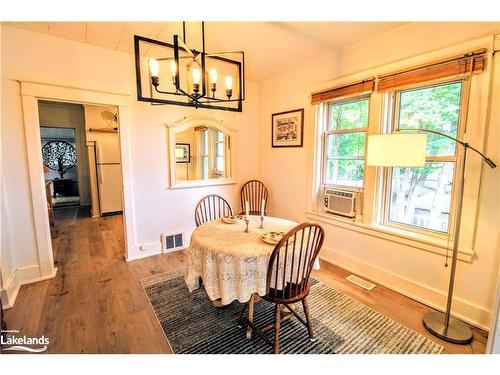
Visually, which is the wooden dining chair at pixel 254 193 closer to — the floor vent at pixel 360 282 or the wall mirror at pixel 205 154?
the wall mirror at pixel 205 154

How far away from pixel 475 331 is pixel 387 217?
3.77ft

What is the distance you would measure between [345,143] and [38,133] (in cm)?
349

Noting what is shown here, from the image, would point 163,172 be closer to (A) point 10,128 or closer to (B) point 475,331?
(A) point 10,128

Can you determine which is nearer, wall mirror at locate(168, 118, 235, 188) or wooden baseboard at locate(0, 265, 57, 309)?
wooden baseboard at locate(0, 265, 57, 309)

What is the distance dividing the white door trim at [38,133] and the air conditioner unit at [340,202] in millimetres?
2649

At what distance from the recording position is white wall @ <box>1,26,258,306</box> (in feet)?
7.99

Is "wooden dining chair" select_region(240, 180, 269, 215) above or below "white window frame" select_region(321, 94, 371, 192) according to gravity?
below

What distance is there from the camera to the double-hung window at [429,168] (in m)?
2.18

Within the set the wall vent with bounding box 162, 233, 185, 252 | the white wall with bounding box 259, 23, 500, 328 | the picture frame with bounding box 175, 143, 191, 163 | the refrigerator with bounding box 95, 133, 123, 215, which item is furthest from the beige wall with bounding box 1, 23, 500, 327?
the refrigerator with bounding box 95, 133, 123, 215

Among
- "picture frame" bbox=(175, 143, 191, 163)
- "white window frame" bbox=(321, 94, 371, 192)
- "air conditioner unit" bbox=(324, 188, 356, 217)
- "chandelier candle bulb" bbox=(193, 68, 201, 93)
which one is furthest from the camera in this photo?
"picture frame" bbox=(175, 143, 191, 163)

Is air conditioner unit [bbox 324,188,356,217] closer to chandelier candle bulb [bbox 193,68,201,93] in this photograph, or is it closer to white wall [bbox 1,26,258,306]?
white wall [bbox 1,26,258,306]

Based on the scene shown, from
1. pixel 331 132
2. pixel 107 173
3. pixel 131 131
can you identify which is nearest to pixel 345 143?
pixel 331 132

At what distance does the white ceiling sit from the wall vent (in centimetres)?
246

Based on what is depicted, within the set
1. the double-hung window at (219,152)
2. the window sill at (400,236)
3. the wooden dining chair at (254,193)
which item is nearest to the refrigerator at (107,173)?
the double-hung window at (219,152)
